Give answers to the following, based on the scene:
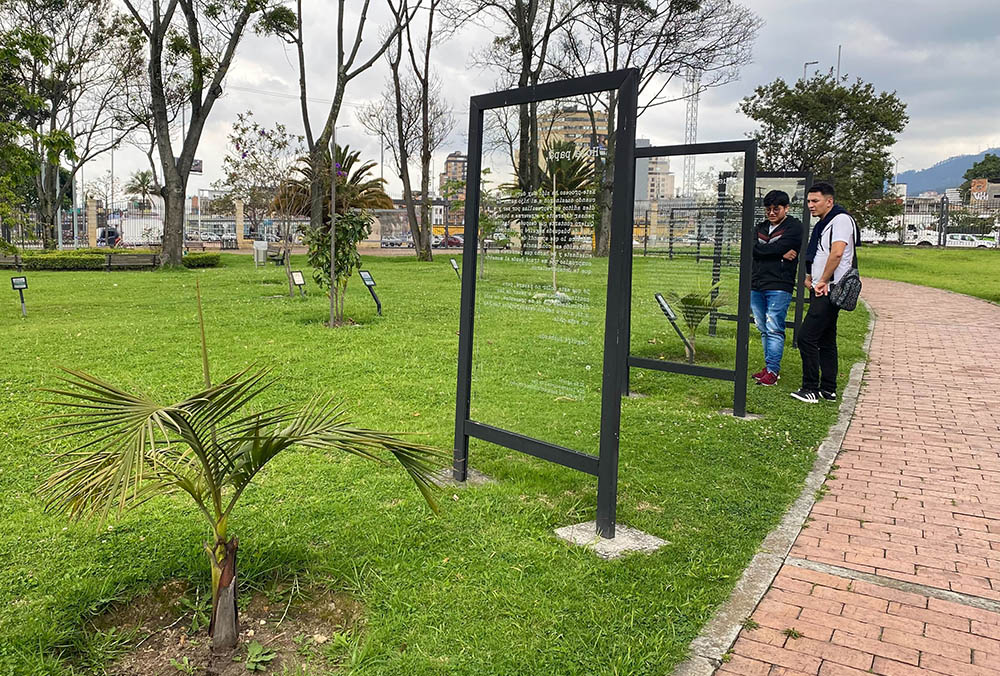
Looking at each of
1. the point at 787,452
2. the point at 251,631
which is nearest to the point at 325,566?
the point at 251,631

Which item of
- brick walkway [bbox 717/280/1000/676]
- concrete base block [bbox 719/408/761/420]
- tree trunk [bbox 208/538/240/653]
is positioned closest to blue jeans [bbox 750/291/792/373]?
brick walkway [bbox 717/280/1000/676]

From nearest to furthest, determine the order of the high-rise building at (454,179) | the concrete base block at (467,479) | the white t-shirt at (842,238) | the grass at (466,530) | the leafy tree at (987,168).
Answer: the grass at (466,530) < the concrete base block at (467,479) < the white t-shirt at (842,238) < the high-rise building at (454,179) < the leafy tree at (987,168)

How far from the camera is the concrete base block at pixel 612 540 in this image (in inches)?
150

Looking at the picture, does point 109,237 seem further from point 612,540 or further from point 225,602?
point 225,602

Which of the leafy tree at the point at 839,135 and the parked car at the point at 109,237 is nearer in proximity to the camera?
the leafy tree at the point at 839,135

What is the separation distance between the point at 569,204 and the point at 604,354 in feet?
2.79

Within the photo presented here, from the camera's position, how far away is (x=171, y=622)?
123 inches

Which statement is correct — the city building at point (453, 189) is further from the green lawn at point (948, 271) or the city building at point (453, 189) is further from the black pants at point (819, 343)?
the black pants at point (819, 343)

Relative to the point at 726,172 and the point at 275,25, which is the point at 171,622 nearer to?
the point at 726,172

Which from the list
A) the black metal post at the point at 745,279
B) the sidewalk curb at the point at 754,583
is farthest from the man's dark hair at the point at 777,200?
the sidewalk curb at the point at 754,583

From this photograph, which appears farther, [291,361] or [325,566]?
[291,361]

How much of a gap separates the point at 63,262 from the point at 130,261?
1.88 m

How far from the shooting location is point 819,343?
717 cm

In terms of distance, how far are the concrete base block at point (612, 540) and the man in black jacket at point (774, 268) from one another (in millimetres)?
3943
